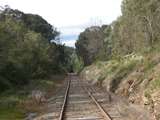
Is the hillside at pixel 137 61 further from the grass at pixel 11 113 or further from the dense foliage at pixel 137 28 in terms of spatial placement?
the grass at pixel 11 113

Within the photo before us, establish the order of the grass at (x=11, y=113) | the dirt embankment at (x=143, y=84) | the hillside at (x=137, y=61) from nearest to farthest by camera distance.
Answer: the dirt embankment at (x=143, y=84)
the grass at (x=11, y=113)
the hillside at (x=137, y=61)

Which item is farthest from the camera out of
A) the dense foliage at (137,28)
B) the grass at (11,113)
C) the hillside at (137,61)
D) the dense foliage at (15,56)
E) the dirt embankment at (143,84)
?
the dense foliage at (137,28)

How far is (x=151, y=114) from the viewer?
21.7m

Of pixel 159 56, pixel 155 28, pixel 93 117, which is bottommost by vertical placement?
pixel 93 117

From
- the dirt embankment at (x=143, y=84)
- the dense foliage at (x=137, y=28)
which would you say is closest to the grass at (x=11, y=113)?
the dirt embankment at (x=143, y=84)

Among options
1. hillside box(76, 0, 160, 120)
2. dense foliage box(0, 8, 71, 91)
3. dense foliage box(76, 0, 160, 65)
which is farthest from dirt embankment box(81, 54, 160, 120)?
dense foliage box(0, 8, 71, 91)

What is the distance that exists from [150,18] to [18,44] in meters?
16.0

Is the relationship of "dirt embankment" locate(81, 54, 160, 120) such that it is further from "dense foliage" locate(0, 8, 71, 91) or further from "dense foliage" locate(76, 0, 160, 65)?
"dense foliage" locate(0, 8, 71, 91)

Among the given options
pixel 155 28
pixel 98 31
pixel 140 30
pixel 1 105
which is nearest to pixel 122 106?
pixel 1 105

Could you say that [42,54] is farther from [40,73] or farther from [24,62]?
[24,62]

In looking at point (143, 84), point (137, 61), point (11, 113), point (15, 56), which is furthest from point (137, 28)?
point (11, 113)

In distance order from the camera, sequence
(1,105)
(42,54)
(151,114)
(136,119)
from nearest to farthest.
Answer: (136,119), (151,114), (1,105), (42,54)

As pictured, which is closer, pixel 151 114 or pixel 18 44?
pixel 151 114

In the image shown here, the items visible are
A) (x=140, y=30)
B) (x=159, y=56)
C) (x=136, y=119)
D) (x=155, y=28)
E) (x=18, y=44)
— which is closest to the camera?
(x=136, y=119)
